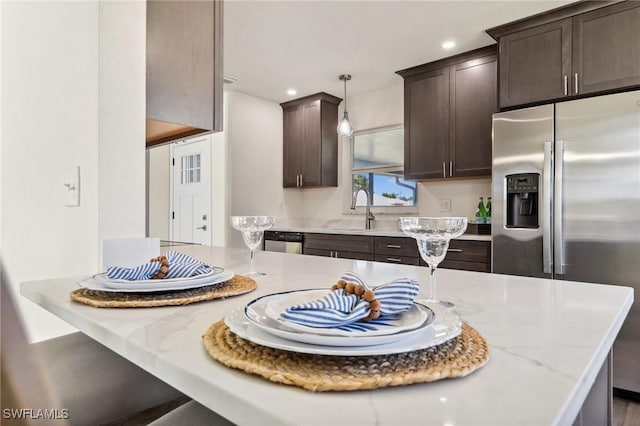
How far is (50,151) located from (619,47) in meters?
2.99

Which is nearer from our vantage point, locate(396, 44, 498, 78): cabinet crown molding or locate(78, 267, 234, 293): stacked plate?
locate(78, 267, 234, 293): stacked plate

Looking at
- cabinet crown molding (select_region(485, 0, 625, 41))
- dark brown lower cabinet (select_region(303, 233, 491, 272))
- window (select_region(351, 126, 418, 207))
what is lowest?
dark brown lower cabinet (select_region(303, 233, 491, 272))

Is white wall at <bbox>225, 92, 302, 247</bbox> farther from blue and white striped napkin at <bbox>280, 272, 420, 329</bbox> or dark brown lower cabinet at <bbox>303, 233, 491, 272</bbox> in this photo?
blue and white striped napkin at <bbox>280, 272, 420, 329</bbox>

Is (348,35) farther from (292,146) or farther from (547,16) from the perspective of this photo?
(292,146)

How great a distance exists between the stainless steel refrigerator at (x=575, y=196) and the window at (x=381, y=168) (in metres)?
1.35

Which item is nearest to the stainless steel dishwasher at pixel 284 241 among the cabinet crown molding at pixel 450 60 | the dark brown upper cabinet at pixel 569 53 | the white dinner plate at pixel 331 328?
the cabinet crown molding at pixel 450 60

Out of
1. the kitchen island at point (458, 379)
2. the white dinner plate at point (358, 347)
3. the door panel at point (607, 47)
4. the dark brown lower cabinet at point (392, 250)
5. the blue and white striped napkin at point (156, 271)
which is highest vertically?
the door panel at point (607, 47)

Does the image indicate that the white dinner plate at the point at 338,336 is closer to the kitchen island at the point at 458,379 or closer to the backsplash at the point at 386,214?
the kitchen island at the point at 458,379

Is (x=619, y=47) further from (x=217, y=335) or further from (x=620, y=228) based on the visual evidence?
(x=217, y=335)

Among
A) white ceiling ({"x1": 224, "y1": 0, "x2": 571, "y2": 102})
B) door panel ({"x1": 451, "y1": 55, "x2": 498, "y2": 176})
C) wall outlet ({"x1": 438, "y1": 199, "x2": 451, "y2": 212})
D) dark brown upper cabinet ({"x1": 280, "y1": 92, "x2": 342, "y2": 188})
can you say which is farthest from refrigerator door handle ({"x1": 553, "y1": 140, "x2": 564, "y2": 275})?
dark brown upper cabinet ({"x1": 280, "y1": 92, "x2": 342, "y2": 188})

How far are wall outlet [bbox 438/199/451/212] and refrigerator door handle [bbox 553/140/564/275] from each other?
→ 4.22ft

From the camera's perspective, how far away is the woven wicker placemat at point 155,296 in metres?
0.74

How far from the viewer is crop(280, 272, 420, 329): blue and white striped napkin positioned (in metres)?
0.49

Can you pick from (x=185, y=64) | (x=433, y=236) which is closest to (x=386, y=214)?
(x=185, y=64)
